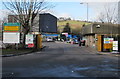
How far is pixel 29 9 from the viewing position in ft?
99.3

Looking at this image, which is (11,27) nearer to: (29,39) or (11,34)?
(11,34)

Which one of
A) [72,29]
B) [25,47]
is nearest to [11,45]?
[25,47]

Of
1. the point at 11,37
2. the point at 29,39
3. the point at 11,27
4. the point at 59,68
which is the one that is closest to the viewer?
the point at 59,68

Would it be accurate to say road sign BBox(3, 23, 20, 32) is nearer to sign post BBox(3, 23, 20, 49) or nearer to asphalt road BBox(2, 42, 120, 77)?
sign post BBox(3, 23, 20, 49)

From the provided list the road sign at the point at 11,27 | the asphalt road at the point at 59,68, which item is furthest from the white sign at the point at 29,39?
the asphalt road at the point at 59,68

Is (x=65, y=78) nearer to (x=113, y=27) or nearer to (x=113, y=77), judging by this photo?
(x=113, y=77)

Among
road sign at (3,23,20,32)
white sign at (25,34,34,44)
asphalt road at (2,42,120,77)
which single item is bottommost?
asphalt road at (2,42,120,77)

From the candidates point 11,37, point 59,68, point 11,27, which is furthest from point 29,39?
point 59,68

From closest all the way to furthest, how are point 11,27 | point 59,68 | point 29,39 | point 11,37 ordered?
1. point 59,68
2. point 11,37
3. point 11,27
4. point 29,39

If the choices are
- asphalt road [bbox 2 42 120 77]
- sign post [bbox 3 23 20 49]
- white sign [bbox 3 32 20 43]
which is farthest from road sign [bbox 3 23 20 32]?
asphalt road [bbox 2 42 120 77]

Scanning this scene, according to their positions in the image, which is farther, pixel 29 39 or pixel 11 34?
pixel 29 39

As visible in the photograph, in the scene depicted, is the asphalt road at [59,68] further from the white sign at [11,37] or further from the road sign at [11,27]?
the road sign at [11,27]

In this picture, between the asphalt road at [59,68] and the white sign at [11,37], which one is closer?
the asphalt road at [59,68]

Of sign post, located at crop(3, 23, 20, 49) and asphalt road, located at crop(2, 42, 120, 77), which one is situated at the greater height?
sign post, located at crop(3, 23, 20, 49)
